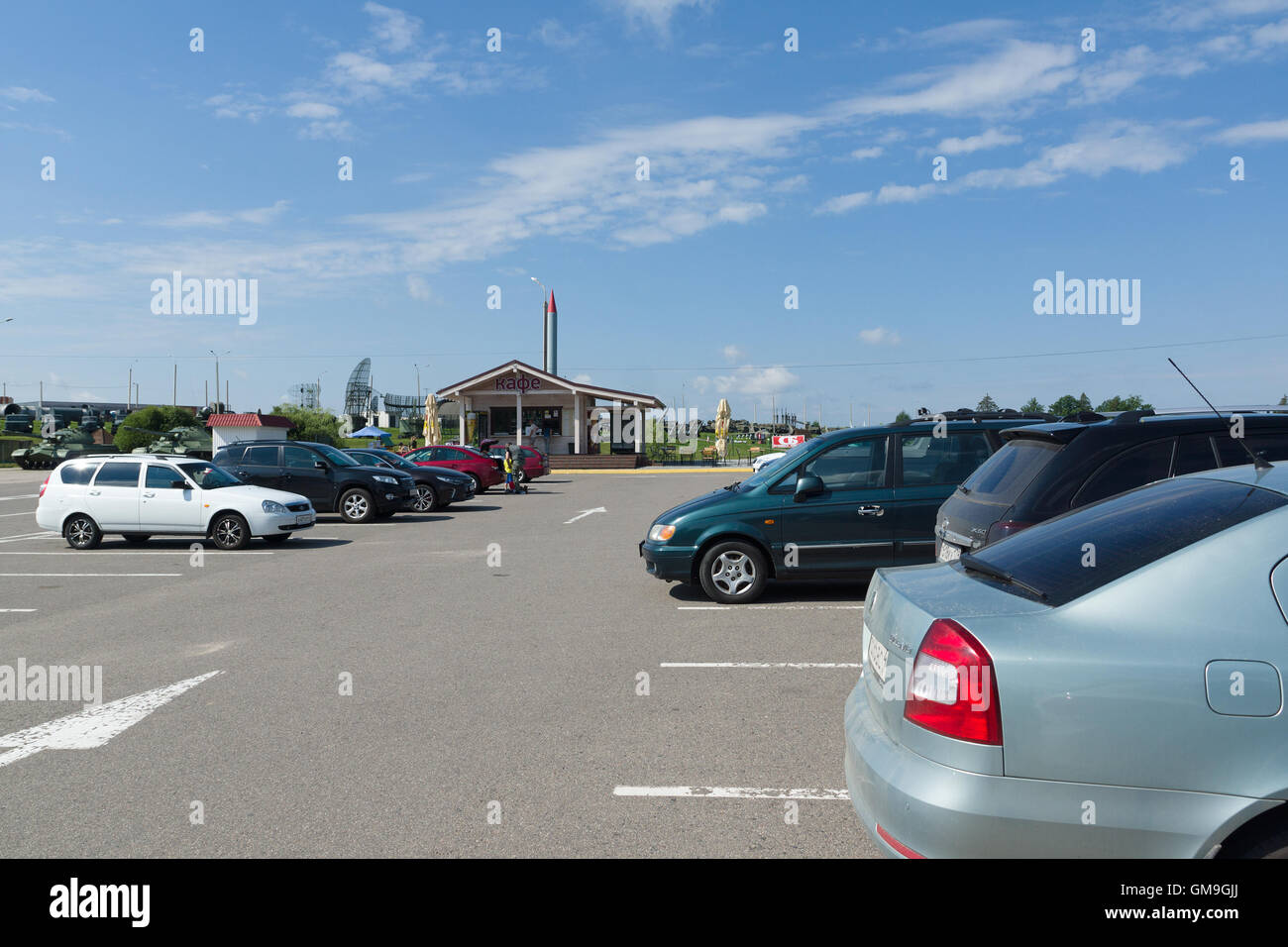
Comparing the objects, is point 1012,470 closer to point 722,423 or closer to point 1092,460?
point 1092,460

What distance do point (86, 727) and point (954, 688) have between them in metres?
5.21

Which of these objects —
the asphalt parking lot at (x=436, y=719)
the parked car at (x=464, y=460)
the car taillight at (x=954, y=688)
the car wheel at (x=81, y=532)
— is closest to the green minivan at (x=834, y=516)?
the asphalt parking lot at (x=436, y=719)

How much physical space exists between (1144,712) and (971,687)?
0.45m

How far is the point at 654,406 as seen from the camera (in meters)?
53.1

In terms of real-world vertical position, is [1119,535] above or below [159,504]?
above

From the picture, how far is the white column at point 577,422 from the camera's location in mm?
51250

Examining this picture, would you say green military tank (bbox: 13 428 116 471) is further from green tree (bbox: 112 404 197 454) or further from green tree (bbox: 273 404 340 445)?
green tree (bbox: 273 404 340 445)

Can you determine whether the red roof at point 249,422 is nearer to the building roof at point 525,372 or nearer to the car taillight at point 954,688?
the building roof at point 525,372

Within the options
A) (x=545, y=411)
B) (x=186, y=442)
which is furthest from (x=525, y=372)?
(x=186, y=442)

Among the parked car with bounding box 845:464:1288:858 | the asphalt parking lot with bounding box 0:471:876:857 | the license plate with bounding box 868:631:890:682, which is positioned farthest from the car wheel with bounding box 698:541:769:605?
the parked car with bounding box 845:464:1288:858

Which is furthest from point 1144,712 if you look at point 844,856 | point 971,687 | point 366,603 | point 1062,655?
point 366,603

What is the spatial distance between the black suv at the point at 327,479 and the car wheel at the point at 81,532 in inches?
161

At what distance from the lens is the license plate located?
3.20 metres

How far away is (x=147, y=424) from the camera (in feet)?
211
